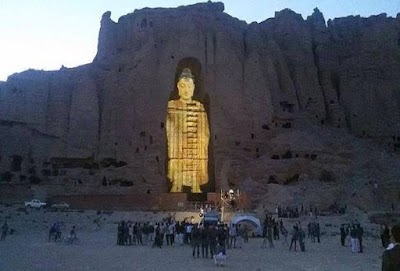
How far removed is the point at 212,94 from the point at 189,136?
20.0ft

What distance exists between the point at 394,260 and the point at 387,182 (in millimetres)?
47457

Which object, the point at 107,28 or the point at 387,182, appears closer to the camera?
the point at 387,182

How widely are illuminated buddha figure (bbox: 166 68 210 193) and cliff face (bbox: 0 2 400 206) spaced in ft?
5.30

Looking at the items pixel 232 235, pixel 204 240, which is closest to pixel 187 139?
pixel 232 235

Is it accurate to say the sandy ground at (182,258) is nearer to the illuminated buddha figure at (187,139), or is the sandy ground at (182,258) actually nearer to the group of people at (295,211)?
the group of people at (295,211)

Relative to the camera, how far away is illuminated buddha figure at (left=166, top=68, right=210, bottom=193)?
6180cm

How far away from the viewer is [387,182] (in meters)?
50.4

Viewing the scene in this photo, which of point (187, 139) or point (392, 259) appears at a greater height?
point (187, 139)

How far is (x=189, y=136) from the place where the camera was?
63.5 m

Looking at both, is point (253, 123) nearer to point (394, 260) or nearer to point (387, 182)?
point (387, 182)

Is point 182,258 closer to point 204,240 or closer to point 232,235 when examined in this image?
point 204,240

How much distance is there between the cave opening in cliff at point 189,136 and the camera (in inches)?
2425

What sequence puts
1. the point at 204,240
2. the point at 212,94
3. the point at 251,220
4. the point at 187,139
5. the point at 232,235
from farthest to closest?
1. the point at 187,139
2. the point at 212,94
3. the point at 251,220
4. the point at 232,235
5. the point at 204,240

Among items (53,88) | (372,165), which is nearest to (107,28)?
(53,88)
